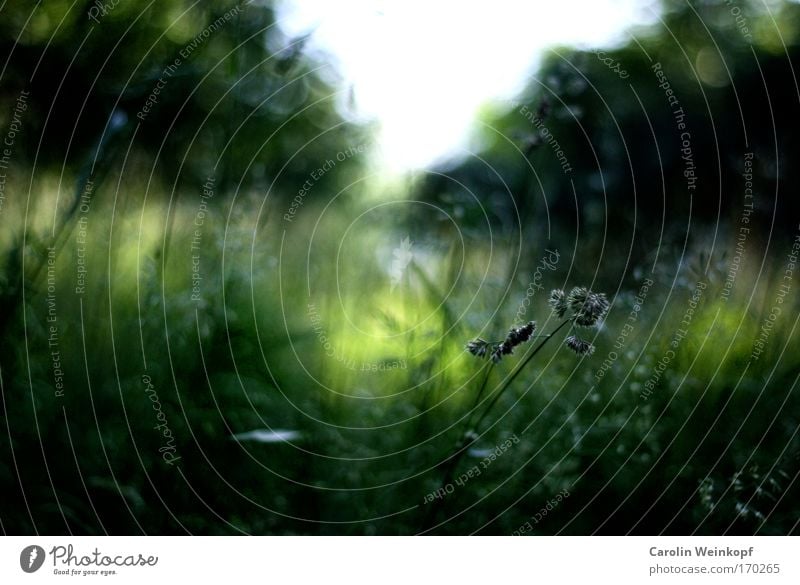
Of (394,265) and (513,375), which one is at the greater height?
(394,265)

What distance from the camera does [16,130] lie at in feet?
4.47

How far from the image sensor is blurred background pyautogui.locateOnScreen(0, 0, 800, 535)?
1.34 m

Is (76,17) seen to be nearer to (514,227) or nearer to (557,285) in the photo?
(514,227)

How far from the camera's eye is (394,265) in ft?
4.84

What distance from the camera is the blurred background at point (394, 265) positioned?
1.34 meters

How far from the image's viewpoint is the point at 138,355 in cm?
134

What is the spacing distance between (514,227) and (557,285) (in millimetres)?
153

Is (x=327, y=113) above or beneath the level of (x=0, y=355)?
above

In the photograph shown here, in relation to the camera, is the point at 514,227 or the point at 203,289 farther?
the point at 514,227
